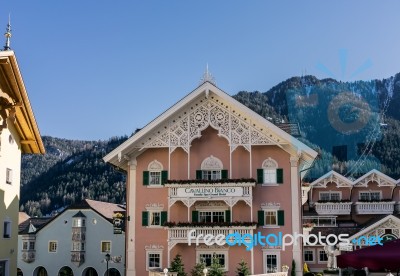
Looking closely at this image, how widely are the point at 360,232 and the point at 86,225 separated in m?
28.7

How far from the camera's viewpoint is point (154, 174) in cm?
3484

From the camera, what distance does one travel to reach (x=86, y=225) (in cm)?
5994

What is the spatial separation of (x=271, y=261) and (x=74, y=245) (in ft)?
104

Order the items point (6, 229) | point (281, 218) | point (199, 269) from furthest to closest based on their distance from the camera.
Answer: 1. point (281, 218)
2. point (199, 269)
3. point (6, 229)

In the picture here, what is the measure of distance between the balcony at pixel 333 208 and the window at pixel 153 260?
24963mm

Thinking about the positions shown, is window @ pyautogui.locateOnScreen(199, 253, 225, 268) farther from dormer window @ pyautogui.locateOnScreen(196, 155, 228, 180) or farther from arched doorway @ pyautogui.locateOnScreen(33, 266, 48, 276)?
arched doorway @ pyautogui.locateOnScreen(33, 266, 48, 276)

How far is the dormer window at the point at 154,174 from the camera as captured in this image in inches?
1363

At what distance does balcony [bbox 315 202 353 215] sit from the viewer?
54625mm

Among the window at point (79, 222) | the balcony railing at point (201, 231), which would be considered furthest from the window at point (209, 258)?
the window at point (79, 222)

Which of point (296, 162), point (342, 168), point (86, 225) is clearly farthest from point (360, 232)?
point (342, 168)

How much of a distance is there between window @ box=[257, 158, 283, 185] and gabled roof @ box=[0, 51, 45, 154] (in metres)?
13.2

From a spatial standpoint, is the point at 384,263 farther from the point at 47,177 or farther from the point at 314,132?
the point at 47,177

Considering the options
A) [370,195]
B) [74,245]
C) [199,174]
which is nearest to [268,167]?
[199,174]

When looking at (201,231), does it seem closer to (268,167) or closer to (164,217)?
(164,217)
